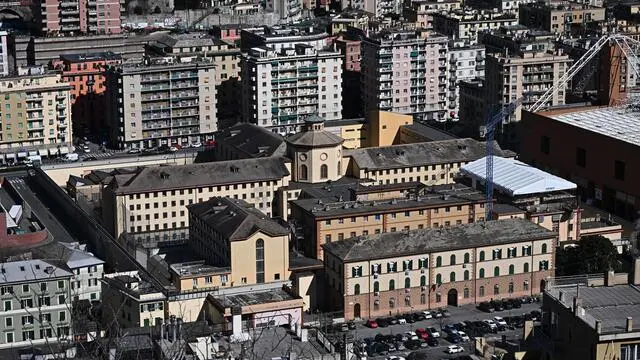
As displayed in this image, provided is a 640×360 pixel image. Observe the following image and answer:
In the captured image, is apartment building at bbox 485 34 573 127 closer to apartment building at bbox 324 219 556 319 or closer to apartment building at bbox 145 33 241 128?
apartment building at bbox 145 33 241 128

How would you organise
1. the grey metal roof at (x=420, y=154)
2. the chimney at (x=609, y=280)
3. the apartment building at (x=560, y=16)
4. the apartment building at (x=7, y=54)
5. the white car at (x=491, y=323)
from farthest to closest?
the apartment building at (x=560, y=16), the apartment building at (x=7, y=54), the grey metal roof at (x=420, y=154), the white car at (x=491, y=323), the chimney at (x=609, y=280)

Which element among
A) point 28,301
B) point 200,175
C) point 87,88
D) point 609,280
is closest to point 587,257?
point 200,175

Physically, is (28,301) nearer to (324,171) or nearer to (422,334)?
(422,334)

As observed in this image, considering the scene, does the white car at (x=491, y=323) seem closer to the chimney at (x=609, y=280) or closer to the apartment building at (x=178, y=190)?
the apartment building at (x=178, y=190)

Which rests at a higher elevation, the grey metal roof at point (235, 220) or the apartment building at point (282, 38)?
the apartment building at point (282, 38)

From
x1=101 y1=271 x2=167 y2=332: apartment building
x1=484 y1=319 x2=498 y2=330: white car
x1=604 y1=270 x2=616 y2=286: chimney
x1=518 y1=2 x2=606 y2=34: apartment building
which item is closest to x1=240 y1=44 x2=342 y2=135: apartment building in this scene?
x1=518 y1=2 x2=606 y2=34: apartment building

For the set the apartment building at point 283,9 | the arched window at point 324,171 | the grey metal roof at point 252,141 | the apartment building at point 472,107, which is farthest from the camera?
the apartment building at point 283,9

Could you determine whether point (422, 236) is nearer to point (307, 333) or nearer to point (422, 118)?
point (307, 333)

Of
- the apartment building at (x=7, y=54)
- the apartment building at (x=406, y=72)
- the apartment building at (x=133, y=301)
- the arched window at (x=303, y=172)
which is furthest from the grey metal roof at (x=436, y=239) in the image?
the apartment building at (x=7, y=54)
